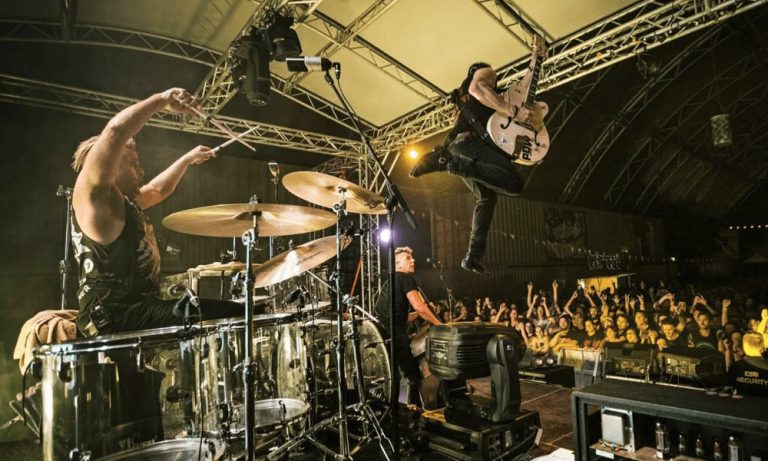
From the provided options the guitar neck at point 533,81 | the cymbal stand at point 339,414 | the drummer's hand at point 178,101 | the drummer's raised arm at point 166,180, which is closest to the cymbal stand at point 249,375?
the cymbal stand at point 339,414

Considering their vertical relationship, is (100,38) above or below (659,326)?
above

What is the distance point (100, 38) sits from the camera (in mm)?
5348

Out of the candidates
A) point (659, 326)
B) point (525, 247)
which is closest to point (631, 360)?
point (659, 326)

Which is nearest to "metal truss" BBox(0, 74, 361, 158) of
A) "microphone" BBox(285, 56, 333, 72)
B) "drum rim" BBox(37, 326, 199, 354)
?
"microphone" BBox(285, 56, 333, 72)

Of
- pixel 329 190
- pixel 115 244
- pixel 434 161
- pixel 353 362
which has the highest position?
pixel 434 161

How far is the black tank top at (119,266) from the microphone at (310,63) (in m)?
1.29

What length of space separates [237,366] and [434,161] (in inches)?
83.1

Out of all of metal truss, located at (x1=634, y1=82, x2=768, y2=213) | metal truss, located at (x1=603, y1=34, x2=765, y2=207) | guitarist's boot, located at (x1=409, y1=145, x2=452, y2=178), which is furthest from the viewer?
metal truss, located at (x1=634, y1=82, x2=768, y2=213)

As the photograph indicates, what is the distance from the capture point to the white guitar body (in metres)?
2.93

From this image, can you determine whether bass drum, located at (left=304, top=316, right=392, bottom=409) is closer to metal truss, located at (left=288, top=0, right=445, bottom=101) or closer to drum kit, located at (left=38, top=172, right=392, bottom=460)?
drum kit, located at (left=38, top=172, right=392, bottom=460)

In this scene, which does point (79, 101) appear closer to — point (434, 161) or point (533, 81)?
point (434, 161)

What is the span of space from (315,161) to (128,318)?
6.96 meters

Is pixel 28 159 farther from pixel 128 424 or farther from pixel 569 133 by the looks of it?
pixel 569 133

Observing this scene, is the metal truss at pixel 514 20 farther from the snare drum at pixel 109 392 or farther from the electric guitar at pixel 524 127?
the snare drum at pixel 109 392
